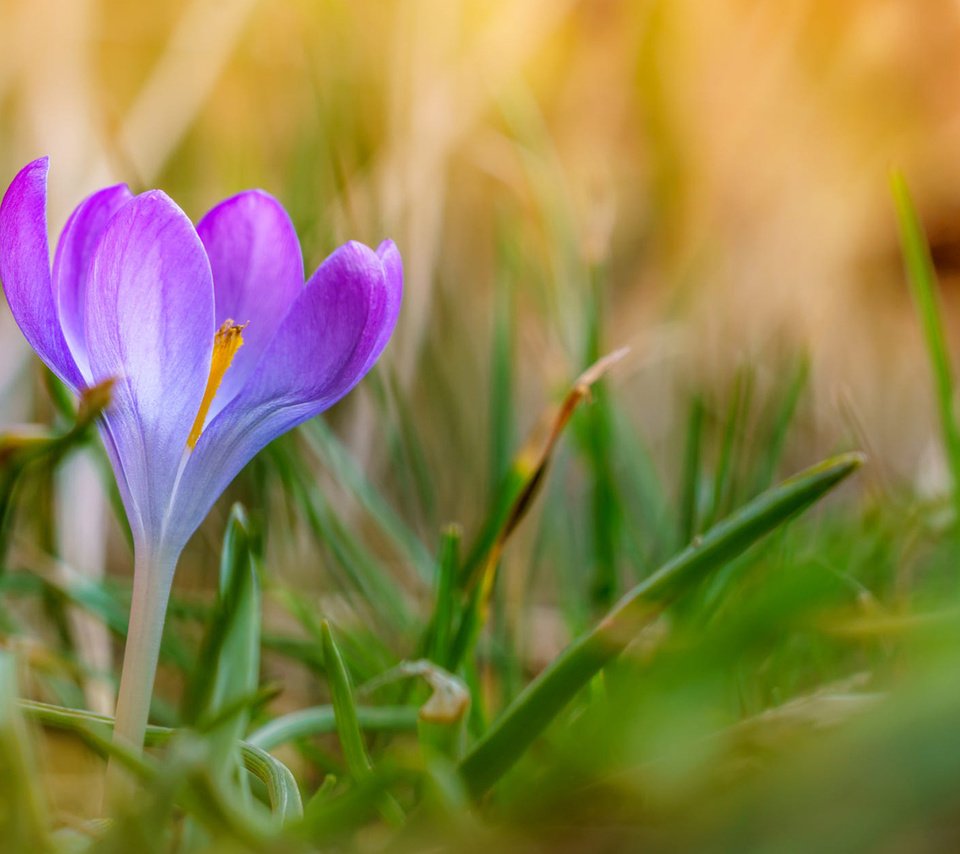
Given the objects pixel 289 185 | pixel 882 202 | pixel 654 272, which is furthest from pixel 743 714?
pixel 882 202

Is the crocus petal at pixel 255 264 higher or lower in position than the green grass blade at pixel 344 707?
higher

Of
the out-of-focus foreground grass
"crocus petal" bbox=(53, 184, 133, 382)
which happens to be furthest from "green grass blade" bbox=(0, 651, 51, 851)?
"crocus petal" bbox=(53, 184, 133, 382)

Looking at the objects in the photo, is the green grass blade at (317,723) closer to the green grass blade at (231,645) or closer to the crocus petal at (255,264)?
→ the green grass blade at (231,645)

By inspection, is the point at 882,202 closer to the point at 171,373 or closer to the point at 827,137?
the point at 827,137

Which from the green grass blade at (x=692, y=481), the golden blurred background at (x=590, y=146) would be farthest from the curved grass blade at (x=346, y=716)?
the golden blurred background at (x=590, y=146)

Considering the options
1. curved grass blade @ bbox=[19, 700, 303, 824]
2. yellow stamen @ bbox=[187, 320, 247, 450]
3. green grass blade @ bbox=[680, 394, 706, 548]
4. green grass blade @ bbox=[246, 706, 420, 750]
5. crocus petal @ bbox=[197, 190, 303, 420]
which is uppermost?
crocus petal @ bbox=[197, 190, 303, 420]

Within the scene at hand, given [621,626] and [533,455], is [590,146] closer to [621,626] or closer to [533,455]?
[533,455]

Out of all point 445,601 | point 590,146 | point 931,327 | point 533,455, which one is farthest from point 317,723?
point 590,146

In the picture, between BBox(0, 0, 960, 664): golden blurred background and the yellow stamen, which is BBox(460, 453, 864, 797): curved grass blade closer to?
the yellow stamen
